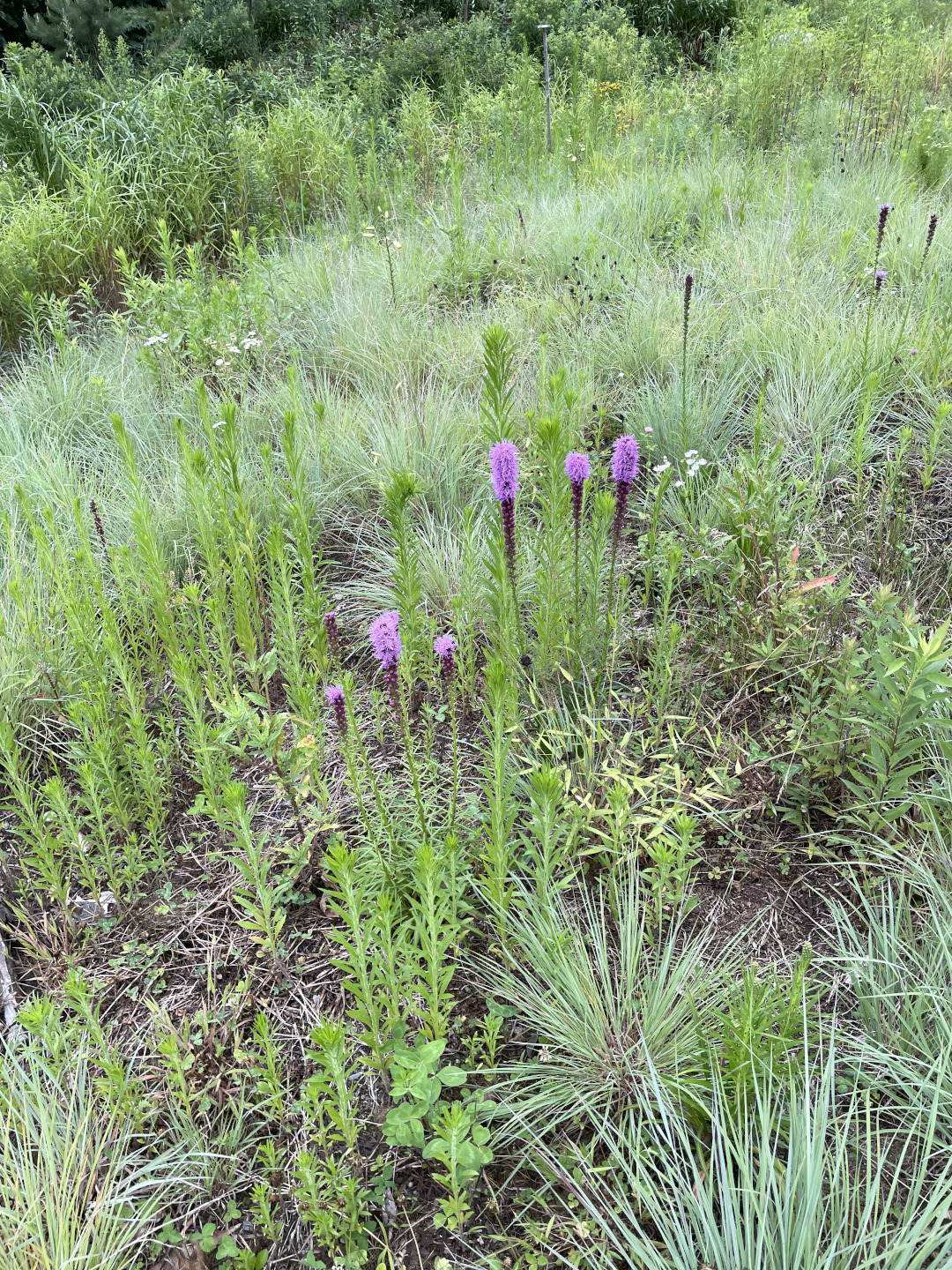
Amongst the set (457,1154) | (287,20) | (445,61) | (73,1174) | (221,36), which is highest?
(287,20)

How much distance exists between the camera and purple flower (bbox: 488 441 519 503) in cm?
184

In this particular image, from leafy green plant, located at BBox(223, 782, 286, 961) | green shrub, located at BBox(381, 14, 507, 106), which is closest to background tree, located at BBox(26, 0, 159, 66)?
green shrub, located at BBox(381, 14, 507, 106)

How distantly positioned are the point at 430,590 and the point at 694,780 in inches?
44.6

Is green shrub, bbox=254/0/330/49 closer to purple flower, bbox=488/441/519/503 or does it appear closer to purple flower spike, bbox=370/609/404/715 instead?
purple flower, bbox=488/441/519/503

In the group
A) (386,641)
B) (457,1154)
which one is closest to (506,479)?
(386,641)

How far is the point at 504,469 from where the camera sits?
1863 mm

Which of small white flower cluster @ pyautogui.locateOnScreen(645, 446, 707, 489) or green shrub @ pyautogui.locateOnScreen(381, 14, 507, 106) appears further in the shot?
green shrub @ pyautogui.locateOnScreen(381, 14, 507, 106)

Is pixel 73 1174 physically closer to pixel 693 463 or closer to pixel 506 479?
pixel 506 479

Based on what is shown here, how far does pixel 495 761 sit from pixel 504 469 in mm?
680

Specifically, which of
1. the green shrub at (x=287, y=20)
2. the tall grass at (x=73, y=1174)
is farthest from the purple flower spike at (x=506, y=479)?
the green shrub at (x=287, y=20)

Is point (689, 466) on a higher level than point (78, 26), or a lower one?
lower

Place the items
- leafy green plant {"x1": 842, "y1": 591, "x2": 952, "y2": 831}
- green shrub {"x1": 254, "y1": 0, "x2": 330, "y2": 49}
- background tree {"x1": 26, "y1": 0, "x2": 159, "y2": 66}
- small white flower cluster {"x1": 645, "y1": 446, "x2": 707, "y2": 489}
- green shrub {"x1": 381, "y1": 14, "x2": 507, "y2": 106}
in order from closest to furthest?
leafy green plant {"x1": 842, "y1": 591, "x2": 952, "y2": 831} < small white flower cluster {"x1": 645, "y1": 446, "x2": 707, "y2": 489} < green shrub {"x1": 381, "y1": 14, "x2": 507, "y2": 106} < background tree {"x1": 26, "y1": 0, "x2": 159, "y2": 66} < green shrub {"x1": 254, "y1": 0, "x2": 330, "y2": 49}

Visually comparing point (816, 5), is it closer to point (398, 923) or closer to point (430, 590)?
point (430, 590)

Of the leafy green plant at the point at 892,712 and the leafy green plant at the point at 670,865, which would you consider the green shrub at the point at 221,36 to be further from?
the leafy green plant at the point at 670,865
